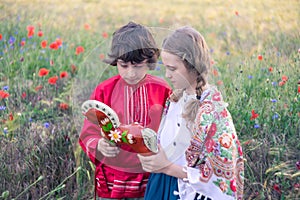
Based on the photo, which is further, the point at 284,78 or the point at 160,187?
the point at 284,78

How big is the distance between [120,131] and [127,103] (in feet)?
0.65

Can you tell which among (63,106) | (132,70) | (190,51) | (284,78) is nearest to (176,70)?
(190,51)

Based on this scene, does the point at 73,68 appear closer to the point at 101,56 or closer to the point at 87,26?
the point at 87,26

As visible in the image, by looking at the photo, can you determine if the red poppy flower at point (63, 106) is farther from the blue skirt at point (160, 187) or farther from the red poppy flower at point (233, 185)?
the red poppy flower at point (233, 185)

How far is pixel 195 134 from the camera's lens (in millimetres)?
2037

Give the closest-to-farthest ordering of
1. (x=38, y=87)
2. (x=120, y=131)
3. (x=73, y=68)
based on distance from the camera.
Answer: (x=120, y=131) → (x=38, y=87) → (x=73, y=68)

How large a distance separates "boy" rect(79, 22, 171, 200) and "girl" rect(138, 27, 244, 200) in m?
0.09

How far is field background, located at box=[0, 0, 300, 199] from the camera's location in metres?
2.97

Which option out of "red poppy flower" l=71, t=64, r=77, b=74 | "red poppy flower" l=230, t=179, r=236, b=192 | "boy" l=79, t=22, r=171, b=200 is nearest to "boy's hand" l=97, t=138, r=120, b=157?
"boy" l=79, t=22, r=171, b=200

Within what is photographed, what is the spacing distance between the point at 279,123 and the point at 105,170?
1306mm

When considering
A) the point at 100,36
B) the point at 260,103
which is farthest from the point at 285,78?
the point at 100,36

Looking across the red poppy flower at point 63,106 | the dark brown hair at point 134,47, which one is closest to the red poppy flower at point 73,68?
the red poppy flower at point 63,106

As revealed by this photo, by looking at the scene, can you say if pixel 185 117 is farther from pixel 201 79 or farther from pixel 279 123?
pixel 279 123

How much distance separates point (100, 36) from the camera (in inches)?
193
